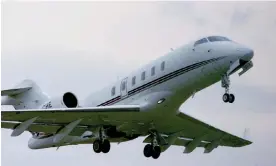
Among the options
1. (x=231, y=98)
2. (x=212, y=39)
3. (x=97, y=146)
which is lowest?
(x=97, y=146)

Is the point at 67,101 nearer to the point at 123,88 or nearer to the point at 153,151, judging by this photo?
the point at 123,88

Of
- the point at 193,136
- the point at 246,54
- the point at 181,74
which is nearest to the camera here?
the point at 246,54

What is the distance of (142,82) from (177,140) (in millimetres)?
6945

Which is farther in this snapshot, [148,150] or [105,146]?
[148,150]

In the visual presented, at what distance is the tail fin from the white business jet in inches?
4.4

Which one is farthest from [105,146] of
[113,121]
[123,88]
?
[123,88]

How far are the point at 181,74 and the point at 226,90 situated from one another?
6.04 ft

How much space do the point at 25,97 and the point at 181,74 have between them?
1004 cm

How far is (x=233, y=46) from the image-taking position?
1944 centimetres

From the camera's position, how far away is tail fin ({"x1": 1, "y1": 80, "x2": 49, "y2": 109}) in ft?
86.9

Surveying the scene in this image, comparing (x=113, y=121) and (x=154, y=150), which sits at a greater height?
(x=113, y=121)

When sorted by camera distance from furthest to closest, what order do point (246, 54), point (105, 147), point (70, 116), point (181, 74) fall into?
1. point (105, 147)
2. point (70, 116)
3. point (181, 74)
4. point (246, 54)

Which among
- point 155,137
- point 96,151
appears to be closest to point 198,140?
point 155,137

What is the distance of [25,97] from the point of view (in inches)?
1061
